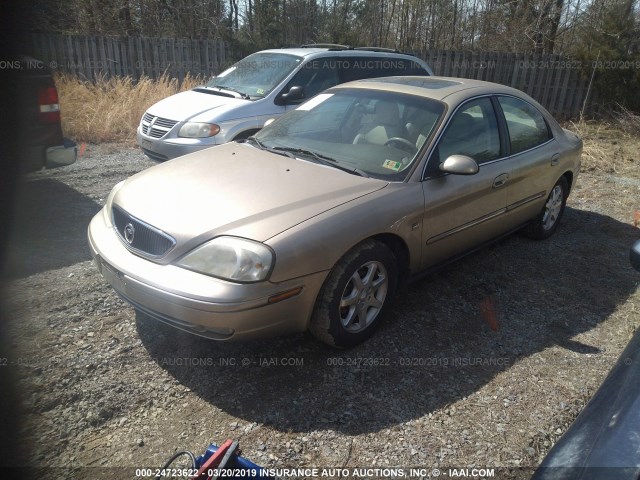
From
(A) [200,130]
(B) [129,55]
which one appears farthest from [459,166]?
(B) [129,55]

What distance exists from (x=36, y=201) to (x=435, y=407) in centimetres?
503

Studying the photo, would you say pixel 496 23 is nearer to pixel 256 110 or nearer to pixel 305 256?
pixel 256 110

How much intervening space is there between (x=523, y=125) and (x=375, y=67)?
378 cm

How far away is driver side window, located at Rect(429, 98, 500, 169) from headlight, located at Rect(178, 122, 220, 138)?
343 centimetres

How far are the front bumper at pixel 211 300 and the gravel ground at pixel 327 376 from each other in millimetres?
413

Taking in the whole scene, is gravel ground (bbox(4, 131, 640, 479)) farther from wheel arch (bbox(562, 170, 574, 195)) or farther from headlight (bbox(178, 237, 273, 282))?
wheel arch (bbox(562, 170, 574, 195))

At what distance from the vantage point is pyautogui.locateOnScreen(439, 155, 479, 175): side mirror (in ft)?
11.5

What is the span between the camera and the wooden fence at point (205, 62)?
12.5m

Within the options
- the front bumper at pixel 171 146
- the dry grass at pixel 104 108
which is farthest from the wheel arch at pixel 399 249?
the dry grass at pixel 104 108

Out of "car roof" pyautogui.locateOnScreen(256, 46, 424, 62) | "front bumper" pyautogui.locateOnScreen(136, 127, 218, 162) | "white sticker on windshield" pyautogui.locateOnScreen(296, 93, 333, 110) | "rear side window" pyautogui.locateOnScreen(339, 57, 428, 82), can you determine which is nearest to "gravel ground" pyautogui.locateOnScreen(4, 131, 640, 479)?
"white sticker on windshield" pyautogui.locateOnScreen(296, 93, 333, 110)

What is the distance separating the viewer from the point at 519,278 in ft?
15.0

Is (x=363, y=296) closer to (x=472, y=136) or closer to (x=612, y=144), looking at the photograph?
(x=472, y=136)

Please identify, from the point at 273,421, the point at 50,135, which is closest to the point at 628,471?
the point at 273,421

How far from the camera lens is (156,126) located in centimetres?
680
